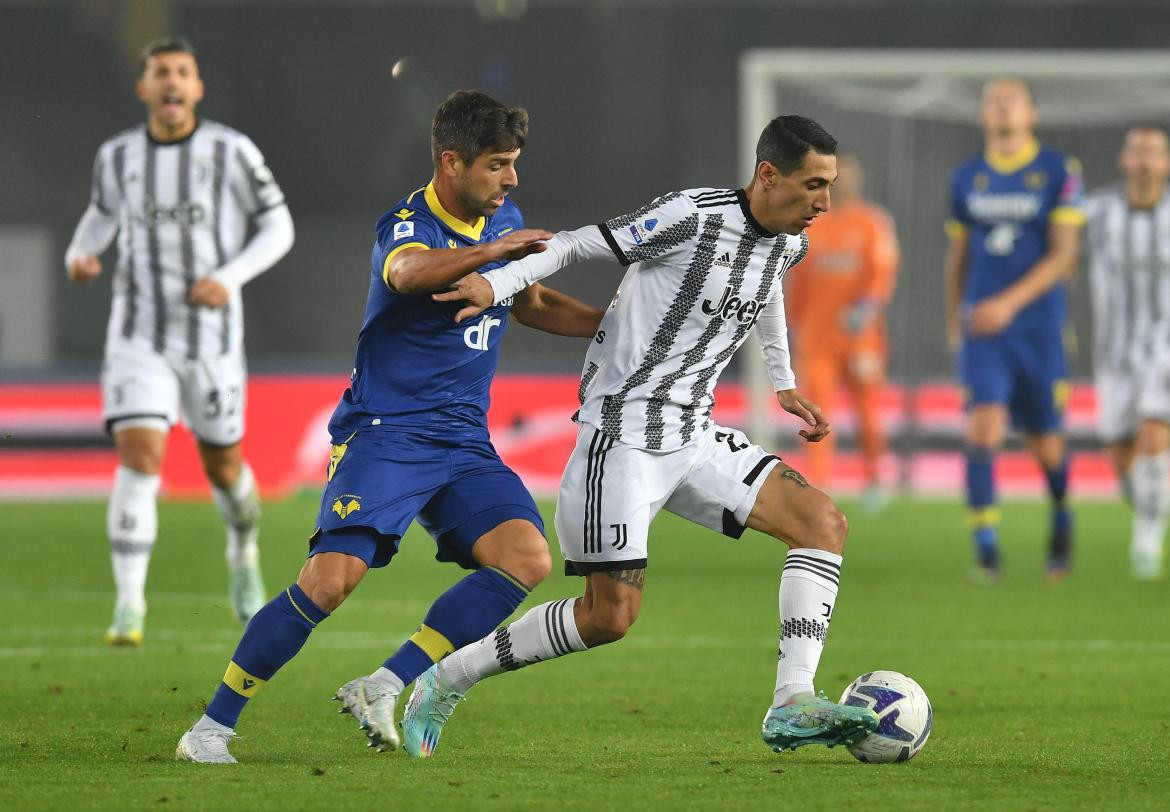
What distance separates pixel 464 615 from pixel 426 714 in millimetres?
281

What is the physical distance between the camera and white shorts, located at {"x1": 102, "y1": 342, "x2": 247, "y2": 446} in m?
7.54

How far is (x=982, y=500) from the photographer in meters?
10.1

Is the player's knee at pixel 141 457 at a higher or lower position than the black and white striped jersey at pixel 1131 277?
lower

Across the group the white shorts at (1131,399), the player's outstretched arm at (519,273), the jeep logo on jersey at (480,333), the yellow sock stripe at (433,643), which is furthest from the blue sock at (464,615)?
the white shorts at (1131,399)

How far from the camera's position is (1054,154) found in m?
10.2

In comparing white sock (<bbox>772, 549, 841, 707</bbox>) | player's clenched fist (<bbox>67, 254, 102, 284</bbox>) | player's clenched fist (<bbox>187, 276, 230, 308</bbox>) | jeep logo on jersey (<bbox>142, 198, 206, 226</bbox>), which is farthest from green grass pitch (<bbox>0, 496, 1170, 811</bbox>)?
jeep logo on jersey (<bbox>142, 198, 206, 226</bbox>)

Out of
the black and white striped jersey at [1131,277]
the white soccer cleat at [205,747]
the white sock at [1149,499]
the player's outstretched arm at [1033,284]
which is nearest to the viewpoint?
the white soccer cleat at [205,747]

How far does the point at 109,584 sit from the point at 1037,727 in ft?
19.1

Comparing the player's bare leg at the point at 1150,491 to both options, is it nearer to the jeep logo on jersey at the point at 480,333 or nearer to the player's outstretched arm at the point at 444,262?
the jeep logo on jersey at the point at 480,333

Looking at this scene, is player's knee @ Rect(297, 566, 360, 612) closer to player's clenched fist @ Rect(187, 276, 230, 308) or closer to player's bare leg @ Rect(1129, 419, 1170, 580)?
player's clenched fist @ Rect(187, 276, 230, 308)

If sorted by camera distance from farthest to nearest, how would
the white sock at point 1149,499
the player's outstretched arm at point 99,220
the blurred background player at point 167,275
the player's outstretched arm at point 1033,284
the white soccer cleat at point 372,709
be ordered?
the white sock at point 1149,499 < the player's outstretched arm at point 1033,284 < the player's outstretched arm at point 99,220 < the blurred background player at point 167,275 < the white soccer cleat at point 372,709

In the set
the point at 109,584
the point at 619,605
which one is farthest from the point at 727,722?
the point at 109,584

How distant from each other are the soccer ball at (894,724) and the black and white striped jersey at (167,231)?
3.62 meters

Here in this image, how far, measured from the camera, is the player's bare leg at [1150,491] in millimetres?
10508
